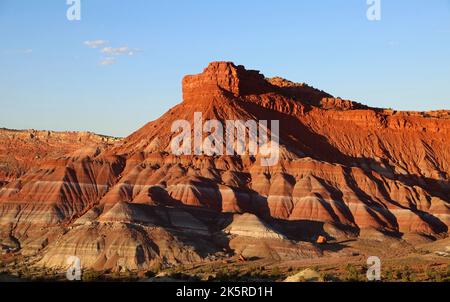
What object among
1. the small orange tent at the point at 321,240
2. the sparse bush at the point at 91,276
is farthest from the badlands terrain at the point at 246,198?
the sparse bush at the point at 91,276

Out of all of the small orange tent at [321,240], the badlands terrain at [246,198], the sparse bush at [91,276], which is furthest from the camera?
the small orange tent at [321,240]

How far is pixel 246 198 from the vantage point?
126 meters

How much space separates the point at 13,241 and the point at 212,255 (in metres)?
30.3

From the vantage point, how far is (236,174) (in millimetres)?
132000

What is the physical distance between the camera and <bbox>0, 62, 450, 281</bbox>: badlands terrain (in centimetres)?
9656

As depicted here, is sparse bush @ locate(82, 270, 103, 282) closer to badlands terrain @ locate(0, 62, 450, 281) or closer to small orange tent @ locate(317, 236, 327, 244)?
badlands terrain @ locate(0, 62, 450, 281)

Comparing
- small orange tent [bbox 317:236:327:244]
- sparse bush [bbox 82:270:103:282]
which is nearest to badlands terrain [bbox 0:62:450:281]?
small orange tent [bbox 317:236:327:244]

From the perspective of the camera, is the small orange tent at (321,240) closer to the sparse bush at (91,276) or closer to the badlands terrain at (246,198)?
the badlands terrain at (246,198)

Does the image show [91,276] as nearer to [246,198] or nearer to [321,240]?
[321,240]

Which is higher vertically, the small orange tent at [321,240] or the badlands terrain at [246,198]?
the badlands terrain at [246,198]

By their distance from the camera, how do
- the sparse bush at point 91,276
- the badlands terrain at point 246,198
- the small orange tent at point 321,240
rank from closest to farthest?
the sparse bush at point 91,276 < the badlands terrain at point 246,198 < the small orange tent at point 321,240

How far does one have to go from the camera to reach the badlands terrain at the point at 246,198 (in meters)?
96.6
